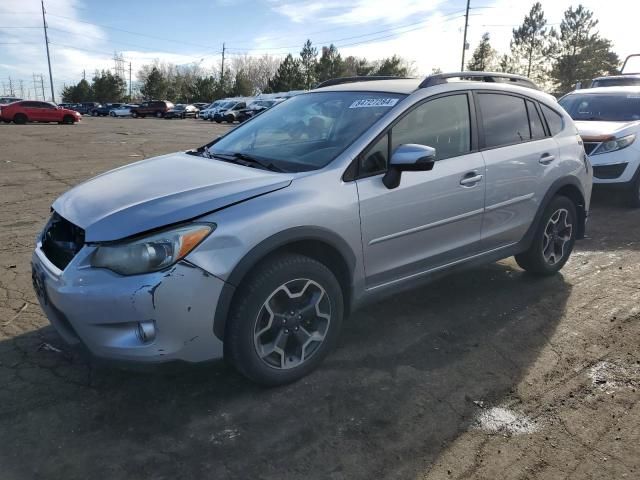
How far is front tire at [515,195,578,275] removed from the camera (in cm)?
470

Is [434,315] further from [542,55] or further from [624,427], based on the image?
[542,55]

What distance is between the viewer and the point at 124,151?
1538cm

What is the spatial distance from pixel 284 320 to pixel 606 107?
8.13m

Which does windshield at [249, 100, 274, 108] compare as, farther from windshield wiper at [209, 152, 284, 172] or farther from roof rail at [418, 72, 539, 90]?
windshield wiper at [209, 152, 284, 172]

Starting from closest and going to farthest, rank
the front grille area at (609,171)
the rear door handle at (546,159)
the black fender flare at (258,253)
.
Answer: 1. the black fender flare at (258,253)
2. the rear door handle at (546,159)
3. the front grille area at (609,171)

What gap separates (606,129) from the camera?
8055 mm

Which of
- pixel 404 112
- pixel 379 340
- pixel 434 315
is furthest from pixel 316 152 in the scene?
pixel 434 315

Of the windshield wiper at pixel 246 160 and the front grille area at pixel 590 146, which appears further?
the front grille area at pixel 590 146

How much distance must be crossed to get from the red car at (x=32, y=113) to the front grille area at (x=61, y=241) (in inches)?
1347

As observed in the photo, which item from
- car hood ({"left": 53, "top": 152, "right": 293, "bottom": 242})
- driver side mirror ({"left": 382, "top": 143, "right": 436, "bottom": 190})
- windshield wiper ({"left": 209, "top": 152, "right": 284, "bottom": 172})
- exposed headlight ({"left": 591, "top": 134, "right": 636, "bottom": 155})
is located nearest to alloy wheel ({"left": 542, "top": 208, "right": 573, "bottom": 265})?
driver side mirror ({"left": 382, "top": 143, "right": 436, "bottom": 190})

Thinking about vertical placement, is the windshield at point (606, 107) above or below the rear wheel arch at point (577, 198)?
above

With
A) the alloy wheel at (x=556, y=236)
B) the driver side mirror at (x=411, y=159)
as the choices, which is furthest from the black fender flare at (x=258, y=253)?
the alloy wheel at (x=556, y=236)

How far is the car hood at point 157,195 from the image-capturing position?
2743mm

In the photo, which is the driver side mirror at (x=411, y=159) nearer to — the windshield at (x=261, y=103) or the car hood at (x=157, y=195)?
the car hood at (x=157, y=195)
